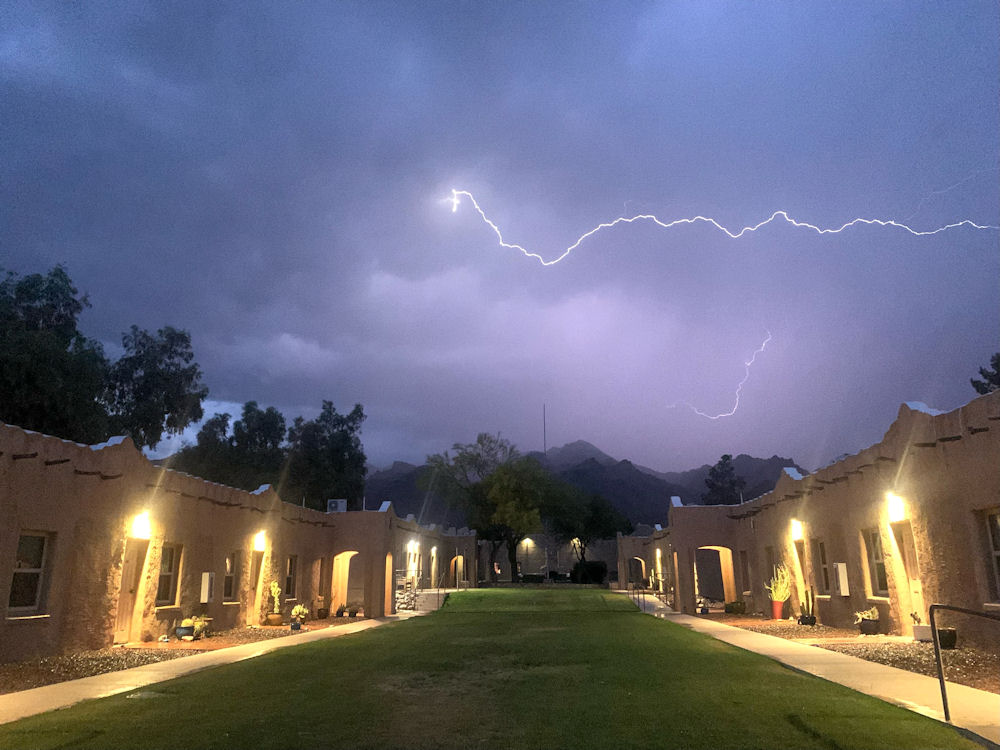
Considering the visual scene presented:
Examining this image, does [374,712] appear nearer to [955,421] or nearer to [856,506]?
[955,421]

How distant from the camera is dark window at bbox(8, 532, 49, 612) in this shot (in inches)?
444

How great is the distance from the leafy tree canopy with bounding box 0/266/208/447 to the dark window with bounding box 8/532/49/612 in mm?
13559

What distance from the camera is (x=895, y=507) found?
13.9 metres

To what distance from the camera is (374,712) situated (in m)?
7.58

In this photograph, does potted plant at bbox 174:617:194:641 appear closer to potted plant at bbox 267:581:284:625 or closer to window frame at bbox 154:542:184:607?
window frame at bbox 154:542:184:607

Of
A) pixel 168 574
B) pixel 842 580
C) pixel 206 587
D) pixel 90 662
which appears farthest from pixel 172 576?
pixel 842 580

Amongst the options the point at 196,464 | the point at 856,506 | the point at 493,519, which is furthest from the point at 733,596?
the point at 196,464

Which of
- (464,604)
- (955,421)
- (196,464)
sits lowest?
(464,604)

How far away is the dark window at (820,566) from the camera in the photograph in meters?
18.3

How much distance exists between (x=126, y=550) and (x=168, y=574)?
2.00m

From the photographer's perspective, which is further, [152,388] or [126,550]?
[152,388]

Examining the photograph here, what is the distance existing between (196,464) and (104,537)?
134 feet

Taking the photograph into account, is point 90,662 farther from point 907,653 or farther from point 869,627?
point 869,627

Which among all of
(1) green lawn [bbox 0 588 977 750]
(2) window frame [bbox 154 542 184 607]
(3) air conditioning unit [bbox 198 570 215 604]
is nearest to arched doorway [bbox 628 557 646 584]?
(1) green lawn [bbox 0 588 977 750]
